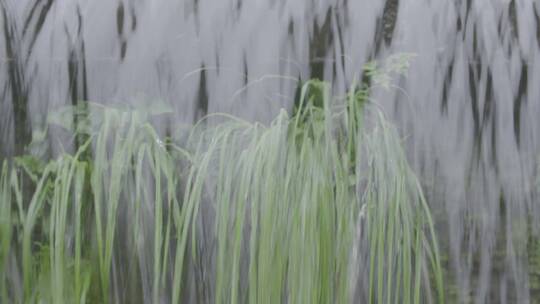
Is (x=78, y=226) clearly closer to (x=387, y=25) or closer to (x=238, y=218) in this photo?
(x=238, y=218)

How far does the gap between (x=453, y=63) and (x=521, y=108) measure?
0.20m

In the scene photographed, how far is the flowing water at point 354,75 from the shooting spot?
178 centimetres

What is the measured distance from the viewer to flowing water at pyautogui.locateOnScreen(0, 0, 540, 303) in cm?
178

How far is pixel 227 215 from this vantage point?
170cm

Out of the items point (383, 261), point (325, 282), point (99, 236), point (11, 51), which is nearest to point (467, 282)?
point (383, 261)

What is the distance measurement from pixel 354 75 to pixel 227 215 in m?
0.45

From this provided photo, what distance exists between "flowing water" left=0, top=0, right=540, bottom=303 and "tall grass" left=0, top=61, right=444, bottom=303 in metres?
0.07

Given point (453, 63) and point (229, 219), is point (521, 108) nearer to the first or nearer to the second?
point (453, 63)

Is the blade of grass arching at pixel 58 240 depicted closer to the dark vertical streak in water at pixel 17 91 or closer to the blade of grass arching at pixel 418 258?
the dark vertical streak in water at pixel 17 91

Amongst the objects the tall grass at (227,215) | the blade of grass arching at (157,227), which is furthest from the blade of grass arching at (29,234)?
the blade of grass arching at (157,227)

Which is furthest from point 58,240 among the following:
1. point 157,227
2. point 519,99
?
point 519,99

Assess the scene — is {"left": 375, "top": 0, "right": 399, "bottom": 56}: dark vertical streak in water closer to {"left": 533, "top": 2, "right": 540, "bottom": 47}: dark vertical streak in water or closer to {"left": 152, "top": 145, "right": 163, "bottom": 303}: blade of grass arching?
{"left": 533, "top": 2, "right": 540, "bottom": 47}: dark vertical streak in water

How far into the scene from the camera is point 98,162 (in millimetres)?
1723

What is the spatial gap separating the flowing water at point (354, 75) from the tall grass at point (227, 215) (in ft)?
0.23
